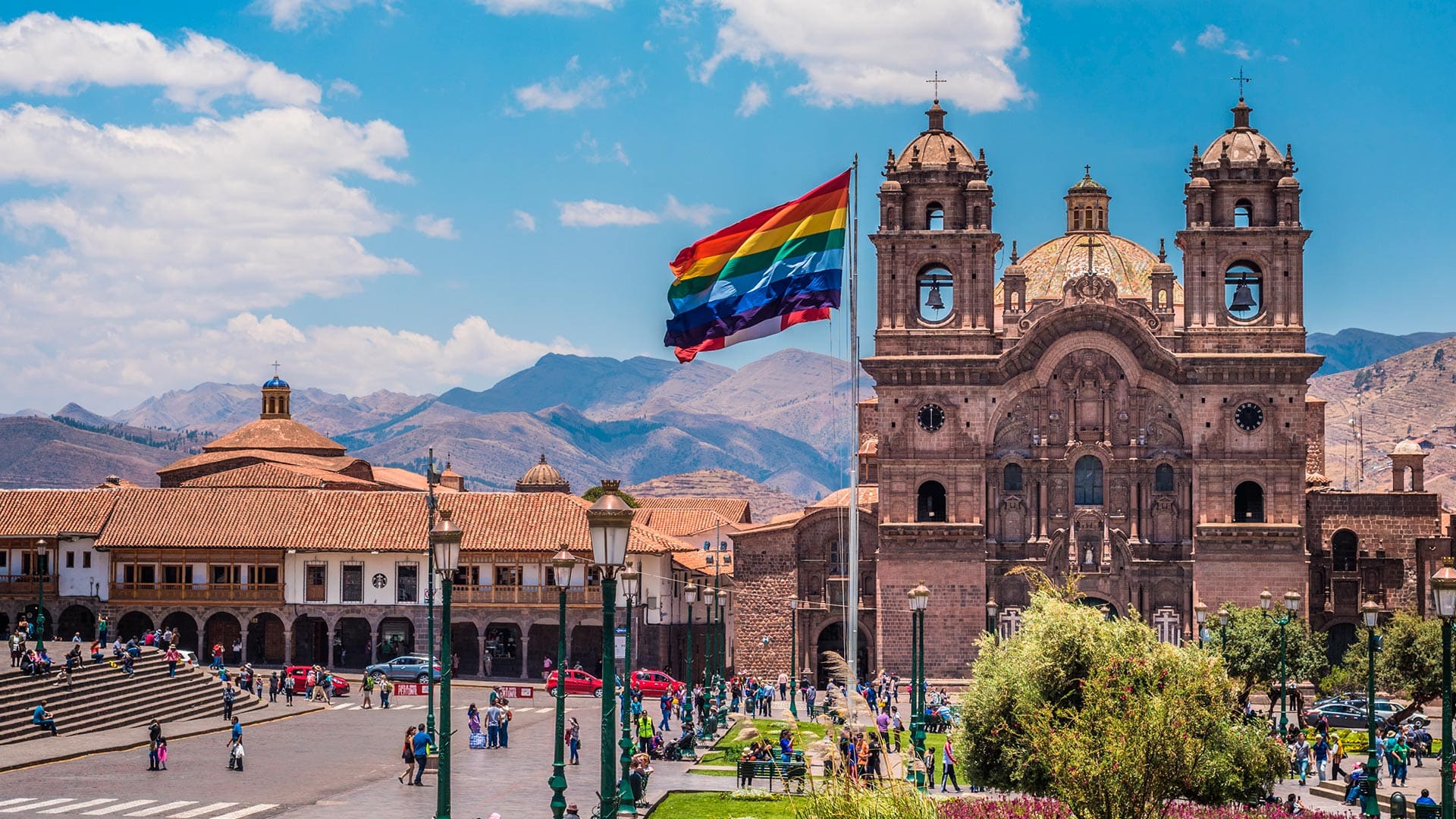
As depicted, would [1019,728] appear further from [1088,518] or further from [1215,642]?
[1088,518]

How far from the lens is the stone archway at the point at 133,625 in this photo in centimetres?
→ 7662

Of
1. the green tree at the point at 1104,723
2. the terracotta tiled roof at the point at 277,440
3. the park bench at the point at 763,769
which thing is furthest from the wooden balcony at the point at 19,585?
the green tree at the point at 1104,723

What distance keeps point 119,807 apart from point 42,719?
43.1ft

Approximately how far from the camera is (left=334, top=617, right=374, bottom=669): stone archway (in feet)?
253

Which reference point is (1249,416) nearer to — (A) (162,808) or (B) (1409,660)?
(B) (1409,660)

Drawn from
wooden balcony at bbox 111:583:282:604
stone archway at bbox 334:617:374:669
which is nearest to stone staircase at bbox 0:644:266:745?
wooden balcony at bbox 111:583:282:604

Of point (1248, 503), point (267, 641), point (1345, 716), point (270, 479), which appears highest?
point (270, 479)

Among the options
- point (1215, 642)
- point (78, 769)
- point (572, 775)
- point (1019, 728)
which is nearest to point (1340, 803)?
point (1215, 642)

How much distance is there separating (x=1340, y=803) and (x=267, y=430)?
7188 cm

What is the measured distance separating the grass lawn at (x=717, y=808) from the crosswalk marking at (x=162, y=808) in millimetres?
8928

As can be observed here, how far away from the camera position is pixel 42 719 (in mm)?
48219

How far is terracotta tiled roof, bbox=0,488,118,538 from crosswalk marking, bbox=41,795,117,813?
4086 cm

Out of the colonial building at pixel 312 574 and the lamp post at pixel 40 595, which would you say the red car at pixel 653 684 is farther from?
the lamp post at pixel 40 595

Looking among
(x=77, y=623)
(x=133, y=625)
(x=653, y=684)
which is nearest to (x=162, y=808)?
(x=653, y=684)
